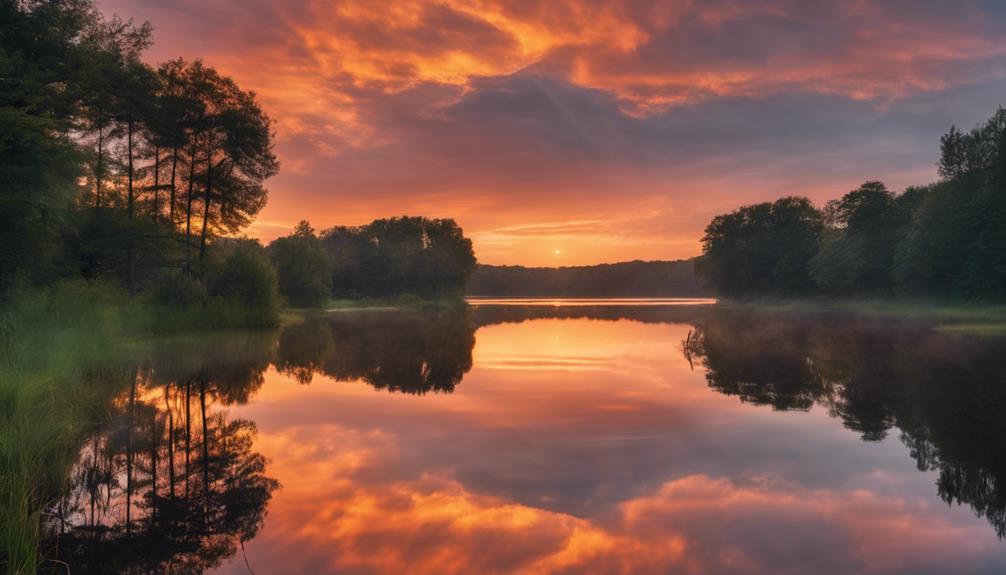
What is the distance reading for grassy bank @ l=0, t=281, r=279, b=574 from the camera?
20.9 feet

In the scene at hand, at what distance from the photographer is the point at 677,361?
22.9m

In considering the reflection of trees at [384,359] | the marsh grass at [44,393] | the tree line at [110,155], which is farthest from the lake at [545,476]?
the tree line at [110,155]

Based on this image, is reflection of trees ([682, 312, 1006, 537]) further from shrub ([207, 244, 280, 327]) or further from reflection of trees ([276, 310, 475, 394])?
shrub ([207, 244, 280, 327])

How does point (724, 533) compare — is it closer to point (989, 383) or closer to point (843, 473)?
point (843, 473)

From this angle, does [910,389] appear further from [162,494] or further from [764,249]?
[764,249]

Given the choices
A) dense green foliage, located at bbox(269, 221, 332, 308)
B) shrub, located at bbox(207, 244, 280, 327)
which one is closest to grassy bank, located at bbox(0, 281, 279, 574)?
shrub, located at bbox(207, 244, 280, 327)

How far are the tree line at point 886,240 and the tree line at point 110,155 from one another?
230 feet

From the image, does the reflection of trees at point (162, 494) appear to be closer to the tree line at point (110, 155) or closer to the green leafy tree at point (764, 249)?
the tree line at point (110, 155)

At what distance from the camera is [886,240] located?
85812 millimetres

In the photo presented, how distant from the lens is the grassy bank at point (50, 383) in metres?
6.37

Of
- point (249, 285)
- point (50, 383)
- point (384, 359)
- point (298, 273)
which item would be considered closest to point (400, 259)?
point (298, 273)

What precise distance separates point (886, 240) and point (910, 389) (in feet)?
279

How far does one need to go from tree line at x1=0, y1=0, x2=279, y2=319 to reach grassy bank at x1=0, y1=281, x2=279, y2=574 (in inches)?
122

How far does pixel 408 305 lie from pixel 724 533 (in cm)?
10023
